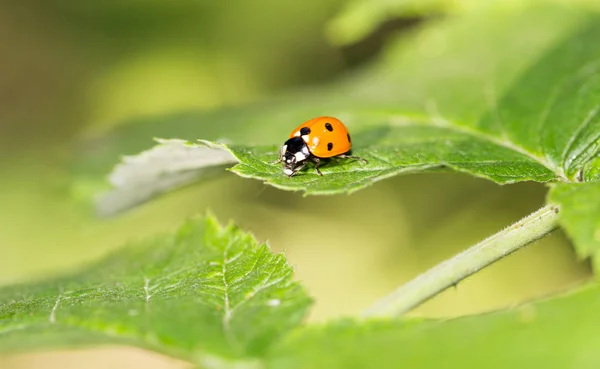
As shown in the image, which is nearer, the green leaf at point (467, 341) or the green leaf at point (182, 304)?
the green leaf at point (467, 341)

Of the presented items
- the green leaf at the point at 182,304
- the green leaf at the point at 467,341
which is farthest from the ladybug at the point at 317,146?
the green leaf at the point at 467,341

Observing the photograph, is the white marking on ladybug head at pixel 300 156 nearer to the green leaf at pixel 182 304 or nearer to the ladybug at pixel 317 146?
the ladybug at pixel 317 146

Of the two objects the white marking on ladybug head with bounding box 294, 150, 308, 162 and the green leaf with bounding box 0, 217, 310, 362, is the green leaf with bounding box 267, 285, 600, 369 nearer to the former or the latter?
the green leaf with bounding box 0, 217, 310, 362

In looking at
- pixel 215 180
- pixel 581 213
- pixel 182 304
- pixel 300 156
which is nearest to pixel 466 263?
pixel 581 213

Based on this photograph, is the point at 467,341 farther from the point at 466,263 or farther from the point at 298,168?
the point at 298,168

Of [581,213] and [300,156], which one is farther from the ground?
[300,156]

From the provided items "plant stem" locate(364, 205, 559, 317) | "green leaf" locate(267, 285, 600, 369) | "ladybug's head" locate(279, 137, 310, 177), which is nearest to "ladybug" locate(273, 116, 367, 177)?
"ladybug's head" locate(279, 137, 310, 177)
